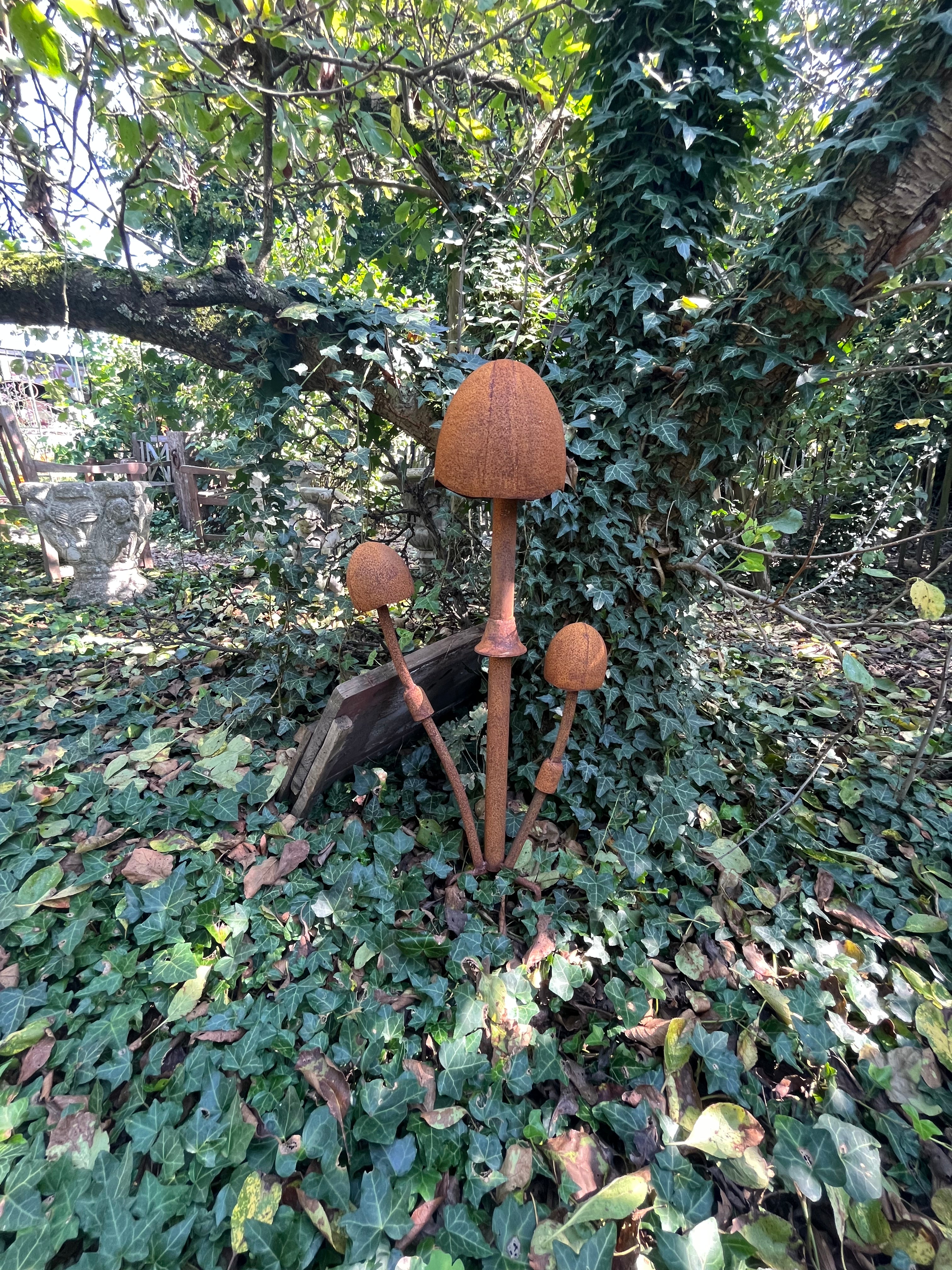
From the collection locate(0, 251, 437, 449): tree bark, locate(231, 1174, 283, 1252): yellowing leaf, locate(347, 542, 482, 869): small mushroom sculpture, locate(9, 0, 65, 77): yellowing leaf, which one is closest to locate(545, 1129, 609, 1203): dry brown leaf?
locate(231, 1174, 283, 1252): yellowing leaf

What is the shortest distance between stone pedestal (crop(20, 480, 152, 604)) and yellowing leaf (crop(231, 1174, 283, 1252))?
5053 millimetres

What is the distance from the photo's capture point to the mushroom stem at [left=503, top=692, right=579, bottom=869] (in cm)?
175

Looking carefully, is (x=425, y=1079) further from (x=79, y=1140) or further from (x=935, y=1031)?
(x=935, y=1031)

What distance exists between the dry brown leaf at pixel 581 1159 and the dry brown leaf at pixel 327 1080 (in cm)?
54

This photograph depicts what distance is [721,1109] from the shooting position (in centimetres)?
142

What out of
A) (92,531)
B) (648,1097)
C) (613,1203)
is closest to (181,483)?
(92,531)

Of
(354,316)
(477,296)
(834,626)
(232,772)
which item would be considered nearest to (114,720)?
(232,772)

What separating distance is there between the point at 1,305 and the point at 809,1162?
13.4 ft

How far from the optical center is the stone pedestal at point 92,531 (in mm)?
5180

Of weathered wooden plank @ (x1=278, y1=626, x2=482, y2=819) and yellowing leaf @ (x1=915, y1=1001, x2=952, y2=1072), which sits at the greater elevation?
weathered wooden plank @ (x1=278, y1=626, x2=482, y2=819)

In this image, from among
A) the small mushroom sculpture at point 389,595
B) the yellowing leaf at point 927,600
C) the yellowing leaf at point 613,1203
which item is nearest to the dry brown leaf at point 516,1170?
the yellowing leaf at point 613,1203

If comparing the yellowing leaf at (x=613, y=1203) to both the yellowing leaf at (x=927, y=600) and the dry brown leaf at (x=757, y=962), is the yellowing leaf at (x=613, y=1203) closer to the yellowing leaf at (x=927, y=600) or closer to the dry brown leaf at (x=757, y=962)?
the dry brown leaf at (x=757, y=962)

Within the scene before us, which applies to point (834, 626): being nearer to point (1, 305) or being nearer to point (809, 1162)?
point (809, 1162)

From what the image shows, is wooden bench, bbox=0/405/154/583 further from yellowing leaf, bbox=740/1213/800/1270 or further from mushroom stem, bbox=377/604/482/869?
yellowing leaf, bbox=740/1213/800/1270
